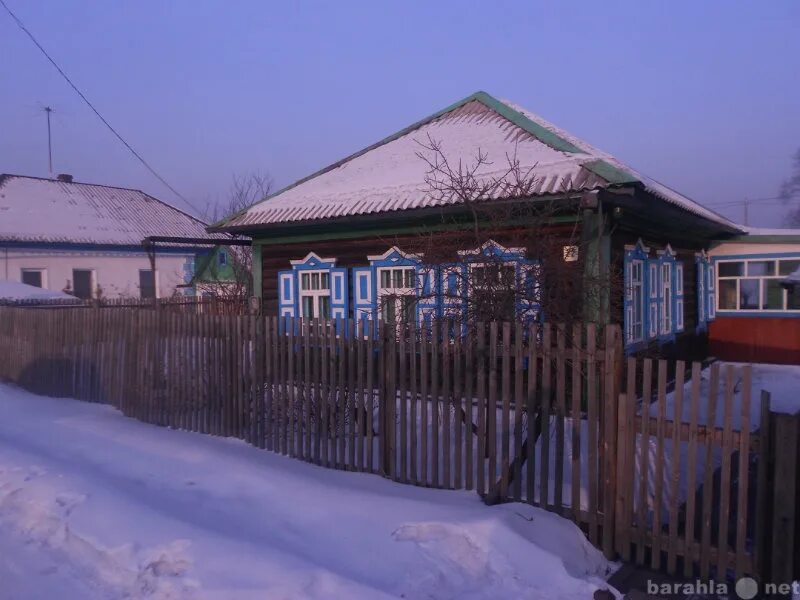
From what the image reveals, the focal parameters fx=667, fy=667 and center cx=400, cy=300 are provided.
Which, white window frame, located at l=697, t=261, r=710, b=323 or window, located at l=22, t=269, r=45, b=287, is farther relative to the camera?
window, located at l=22, t=269, r=45, b=287

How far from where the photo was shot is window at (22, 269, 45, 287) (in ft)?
93.2

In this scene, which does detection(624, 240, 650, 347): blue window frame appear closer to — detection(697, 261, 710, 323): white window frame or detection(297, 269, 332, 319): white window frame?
detection(697, 261, 710, 323): white window frame

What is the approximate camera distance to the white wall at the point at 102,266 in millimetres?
27922

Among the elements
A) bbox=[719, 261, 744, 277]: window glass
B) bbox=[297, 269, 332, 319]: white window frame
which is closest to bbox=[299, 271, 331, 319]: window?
bbox=[297, 269, 332, 319]: white window frame

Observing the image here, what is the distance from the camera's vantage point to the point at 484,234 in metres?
7.27

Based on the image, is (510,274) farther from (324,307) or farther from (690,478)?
(324,307)

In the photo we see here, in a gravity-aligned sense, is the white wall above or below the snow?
above

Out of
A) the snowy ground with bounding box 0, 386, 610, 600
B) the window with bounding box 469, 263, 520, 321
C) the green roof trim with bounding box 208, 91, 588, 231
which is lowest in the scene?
the snowy ground with bounding box 0, 386, 610, 600

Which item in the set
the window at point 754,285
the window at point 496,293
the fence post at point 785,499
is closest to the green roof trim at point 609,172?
the window at point 496,293

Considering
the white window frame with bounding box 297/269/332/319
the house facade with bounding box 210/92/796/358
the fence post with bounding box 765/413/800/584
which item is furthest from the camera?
the white window frame with bounding box 297/269/332/319

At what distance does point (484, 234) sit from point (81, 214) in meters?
29.6

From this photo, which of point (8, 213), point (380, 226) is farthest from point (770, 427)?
point (8, 213)

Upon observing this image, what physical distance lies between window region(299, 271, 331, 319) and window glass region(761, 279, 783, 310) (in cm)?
1094

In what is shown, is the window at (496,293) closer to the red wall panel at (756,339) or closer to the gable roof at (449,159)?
the gable roof at (449,159)
